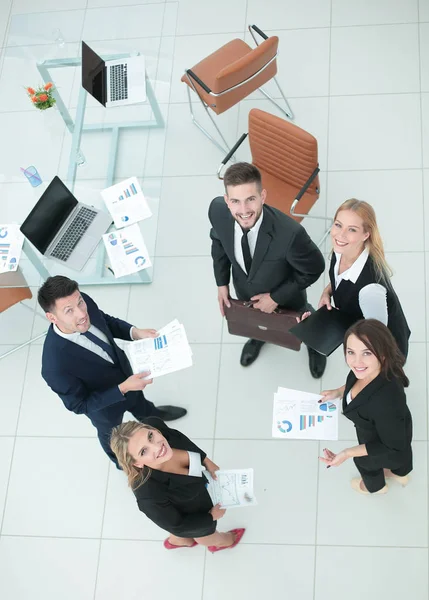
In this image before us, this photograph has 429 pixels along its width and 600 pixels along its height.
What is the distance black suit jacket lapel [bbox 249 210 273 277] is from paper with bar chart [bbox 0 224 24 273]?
163 cm

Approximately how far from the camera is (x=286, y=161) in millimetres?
4176

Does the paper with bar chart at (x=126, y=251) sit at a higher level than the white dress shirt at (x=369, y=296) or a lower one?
lower

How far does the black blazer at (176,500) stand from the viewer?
2811mm

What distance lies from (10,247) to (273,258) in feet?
5.93

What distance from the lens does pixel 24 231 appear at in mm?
3949

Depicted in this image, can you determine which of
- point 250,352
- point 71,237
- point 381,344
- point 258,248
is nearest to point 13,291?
point 71,237

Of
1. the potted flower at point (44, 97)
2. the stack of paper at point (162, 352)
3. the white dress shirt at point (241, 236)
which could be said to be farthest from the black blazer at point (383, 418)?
the potted flower at point (44, 97)

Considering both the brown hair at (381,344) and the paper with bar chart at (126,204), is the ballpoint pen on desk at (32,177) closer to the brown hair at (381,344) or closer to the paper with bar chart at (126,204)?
the paper with bar chart at (126,204)

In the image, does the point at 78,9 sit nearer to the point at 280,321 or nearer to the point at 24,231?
the point at 24,231

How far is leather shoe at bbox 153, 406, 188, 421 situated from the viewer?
13.5 feet

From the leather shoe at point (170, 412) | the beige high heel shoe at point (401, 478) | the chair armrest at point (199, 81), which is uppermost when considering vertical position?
the chair armrest at point (199, 81)

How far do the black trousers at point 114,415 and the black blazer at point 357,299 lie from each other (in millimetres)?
1324

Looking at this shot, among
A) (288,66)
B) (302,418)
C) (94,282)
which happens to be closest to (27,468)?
(94,282)

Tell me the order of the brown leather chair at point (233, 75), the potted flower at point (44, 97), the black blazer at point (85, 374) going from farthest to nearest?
the potted flower at point (44, 97), the brown leather chair at point (233, 75), the black blazer at point (85, 374)
